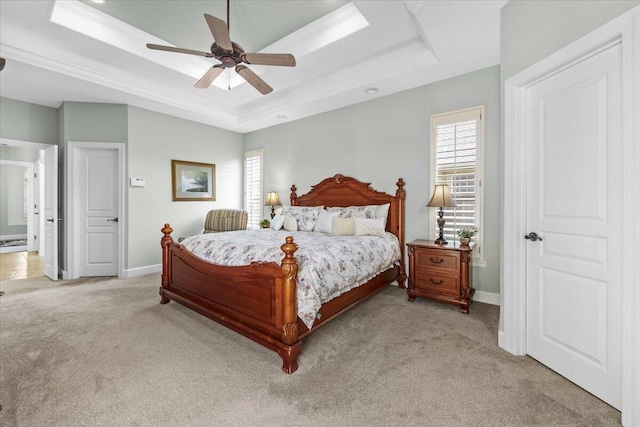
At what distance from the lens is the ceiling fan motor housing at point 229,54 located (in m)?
2.60

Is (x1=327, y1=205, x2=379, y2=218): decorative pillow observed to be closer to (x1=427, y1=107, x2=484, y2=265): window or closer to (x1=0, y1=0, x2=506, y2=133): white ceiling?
(x1=427, y1=107, x2=484, y2=265): window

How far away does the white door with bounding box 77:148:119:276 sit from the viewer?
4.69 metres

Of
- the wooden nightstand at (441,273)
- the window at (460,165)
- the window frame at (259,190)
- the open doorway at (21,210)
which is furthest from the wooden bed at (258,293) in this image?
the open doorway at (21,210)

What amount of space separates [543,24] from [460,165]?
1769 mm

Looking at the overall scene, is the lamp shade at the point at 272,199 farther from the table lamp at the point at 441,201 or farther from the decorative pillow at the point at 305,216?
the table lamp at the point at 441,201

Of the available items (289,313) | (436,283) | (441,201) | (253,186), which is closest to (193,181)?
(253,186)

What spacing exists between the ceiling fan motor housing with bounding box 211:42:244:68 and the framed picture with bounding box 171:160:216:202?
3079 millimetres

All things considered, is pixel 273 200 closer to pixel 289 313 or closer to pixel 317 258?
pixel 317 258

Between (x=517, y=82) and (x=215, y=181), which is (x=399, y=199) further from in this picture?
(x=215, y=181)

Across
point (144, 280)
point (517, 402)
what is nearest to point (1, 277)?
point (144, 280)

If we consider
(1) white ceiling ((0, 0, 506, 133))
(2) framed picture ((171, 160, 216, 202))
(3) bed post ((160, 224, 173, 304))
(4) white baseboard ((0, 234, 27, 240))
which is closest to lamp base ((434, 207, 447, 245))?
(1) white ceiling ((0, 0, 506, 133))

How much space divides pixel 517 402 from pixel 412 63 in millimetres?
3421

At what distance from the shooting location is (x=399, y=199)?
4074 mm

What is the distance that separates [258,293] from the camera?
2324 mm
